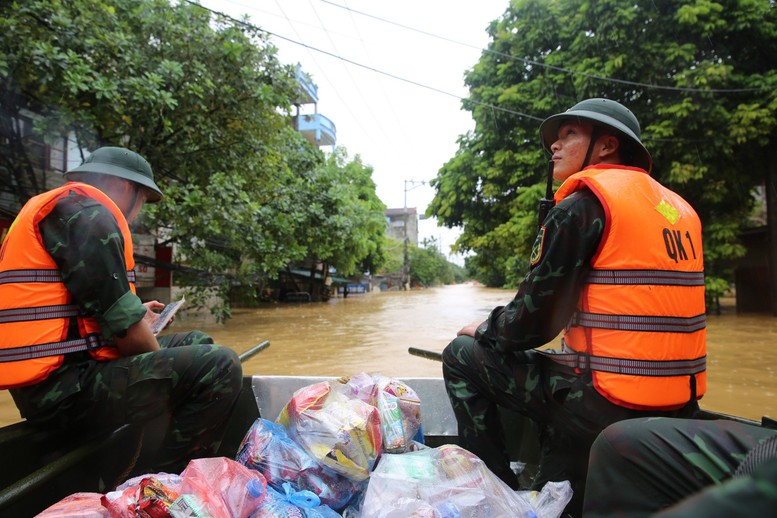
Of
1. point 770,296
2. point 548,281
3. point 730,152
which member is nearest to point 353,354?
point 548,281

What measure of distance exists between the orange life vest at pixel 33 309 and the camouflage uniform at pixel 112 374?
0.11ft

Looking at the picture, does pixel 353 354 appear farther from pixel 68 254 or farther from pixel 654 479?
pixel 654 479

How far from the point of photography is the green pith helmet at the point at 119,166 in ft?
7.02

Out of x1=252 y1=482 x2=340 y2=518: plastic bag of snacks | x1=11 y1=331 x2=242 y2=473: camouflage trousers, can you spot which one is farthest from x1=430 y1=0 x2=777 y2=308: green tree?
x1=252 y1=482 x2=340 y2=518: plastic bag of snacks

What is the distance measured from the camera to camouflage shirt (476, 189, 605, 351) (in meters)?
1.54

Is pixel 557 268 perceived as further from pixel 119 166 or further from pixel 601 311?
pixel 119 166

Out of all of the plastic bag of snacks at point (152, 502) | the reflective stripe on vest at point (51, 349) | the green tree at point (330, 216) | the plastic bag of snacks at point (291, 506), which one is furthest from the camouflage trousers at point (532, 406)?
the green tree at point (330, 216)

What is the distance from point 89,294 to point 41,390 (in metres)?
0.37

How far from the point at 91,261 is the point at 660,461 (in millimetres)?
1844

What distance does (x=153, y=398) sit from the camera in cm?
180

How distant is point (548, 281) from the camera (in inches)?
61.8

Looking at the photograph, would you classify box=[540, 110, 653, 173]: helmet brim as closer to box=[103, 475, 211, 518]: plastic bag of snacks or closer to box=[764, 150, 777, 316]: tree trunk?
box=[103, 475, 211, 518]: plastic bag of snacks

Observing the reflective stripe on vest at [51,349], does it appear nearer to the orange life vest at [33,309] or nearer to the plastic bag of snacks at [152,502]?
the orange life vest at [33,309]

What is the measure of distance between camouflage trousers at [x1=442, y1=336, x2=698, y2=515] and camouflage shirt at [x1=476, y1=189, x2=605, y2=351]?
15 centimetres
